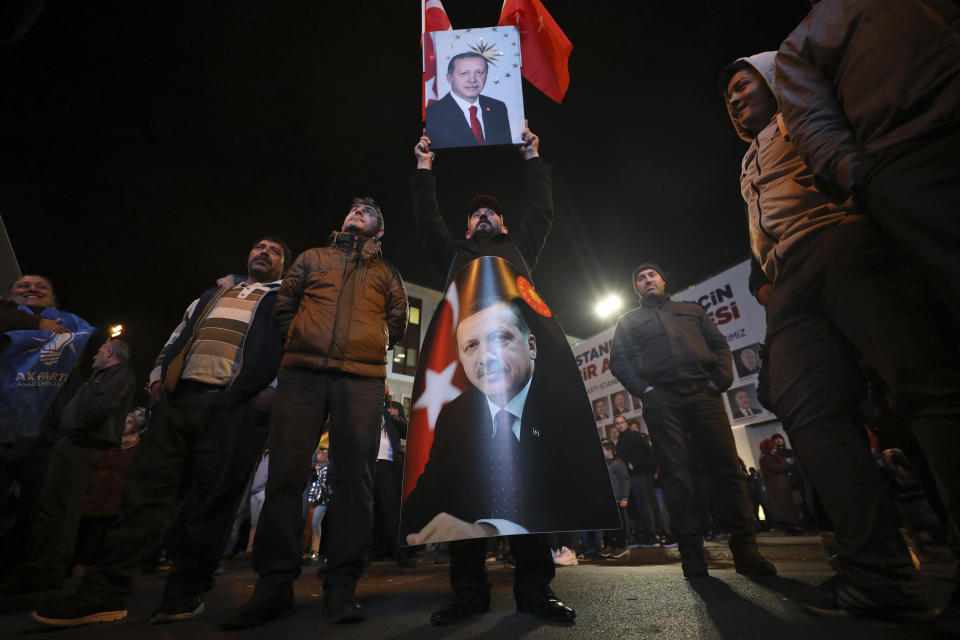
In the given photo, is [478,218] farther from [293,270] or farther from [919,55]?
[919,55]

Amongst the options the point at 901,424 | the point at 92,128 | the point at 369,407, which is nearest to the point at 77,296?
the point at 92,128

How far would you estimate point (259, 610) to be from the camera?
1616mm

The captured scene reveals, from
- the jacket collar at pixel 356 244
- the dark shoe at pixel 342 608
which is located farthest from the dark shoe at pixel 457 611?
the jacket collar at pixel 356 244

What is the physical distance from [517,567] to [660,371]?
1.88 metres

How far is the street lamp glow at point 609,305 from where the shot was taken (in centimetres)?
1384

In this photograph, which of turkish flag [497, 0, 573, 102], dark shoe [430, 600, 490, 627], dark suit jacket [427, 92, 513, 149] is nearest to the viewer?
dark shoe [430, 600, 490, 627]

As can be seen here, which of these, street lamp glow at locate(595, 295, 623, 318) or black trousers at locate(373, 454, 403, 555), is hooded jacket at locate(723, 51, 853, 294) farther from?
street lamp glow at locate(595, 295, 623, 318)

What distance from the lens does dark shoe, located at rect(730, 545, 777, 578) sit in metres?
2.28

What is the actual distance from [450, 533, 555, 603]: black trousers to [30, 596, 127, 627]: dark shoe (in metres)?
1.45

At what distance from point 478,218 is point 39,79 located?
629 centimetres

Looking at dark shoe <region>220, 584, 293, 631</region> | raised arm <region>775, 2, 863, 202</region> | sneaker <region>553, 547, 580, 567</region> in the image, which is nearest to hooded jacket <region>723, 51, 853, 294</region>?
raised arm <region>775, 2, 863, 202</region>

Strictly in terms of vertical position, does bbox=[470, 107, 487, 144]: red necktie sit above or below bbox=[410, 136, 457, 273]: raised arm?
above

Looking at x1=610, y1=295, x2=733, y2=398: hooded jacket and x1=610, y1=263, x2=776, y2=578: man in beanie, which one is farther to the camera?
x1=610, y1=295, x2=733, y2=398: hooded jacket

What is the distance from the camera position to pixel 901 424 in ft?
6.82
